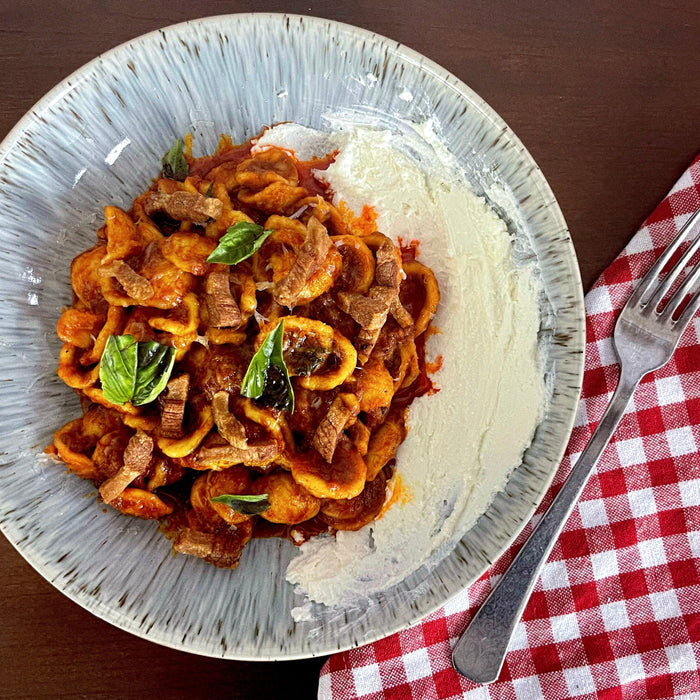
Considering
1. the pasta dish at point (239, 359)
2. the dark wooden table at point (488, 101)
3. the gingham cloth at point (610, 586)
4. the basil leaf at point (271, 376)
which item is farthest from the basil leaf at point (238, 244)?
the gingham cloth at point (610, 586)

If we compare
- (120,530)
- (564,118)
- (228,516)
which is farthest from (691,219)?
(120,530)

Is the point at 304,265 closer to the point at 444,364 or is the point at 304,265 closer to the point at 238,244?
the point at 238,244

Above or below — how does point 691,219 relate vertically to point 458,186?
below

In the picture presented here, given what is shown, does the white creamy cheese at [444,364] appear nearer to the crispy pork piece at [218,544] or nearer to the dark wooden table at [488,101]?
the crispy pork piece at [218,544]

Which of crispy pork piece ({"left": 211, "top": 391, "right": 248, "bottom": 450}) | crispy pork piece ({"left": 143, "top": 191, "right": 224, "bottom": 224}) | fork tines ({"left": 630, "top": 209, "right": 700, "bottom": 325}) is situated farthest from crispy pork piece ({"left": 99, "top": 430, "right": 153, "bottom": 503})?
fork tines ({"left": 630, "top": 209, "right": 700, "bottom": 325})

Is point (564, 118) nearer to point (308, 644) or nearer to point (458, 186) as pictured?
point (458, 186)

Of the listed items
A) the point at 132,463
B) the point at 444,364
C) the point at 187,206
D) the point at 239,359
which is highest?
the point at 187,206

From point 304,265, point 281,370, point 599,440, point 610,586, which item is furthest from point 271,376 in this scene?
point 610,586
